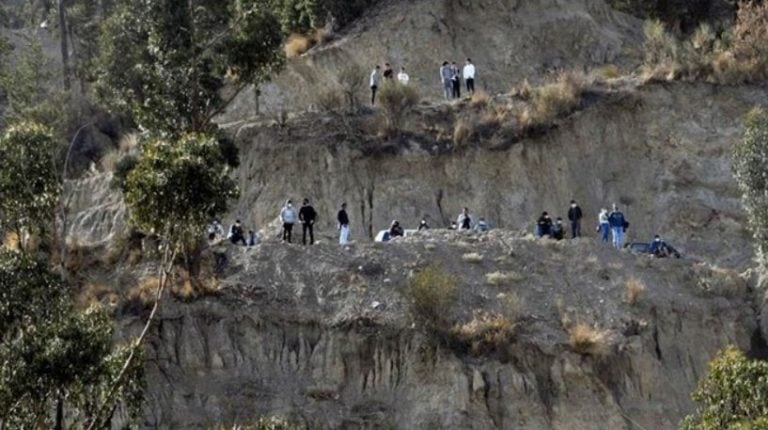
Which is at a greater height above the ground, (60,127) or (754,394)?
(60,127)

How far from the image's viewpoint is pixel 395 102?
3916 centimetres

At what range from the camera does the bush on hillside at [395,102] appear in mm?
38969

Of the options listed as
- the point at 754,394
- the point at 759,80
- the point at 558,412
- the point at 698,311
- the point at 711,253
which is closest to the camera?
the point at 754,394

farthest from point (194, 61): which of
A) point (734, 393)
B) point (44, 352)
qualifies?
point (734, 393)

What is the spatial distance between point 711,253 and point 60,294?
63.6 ft

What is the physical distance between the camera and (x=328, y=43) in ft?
146

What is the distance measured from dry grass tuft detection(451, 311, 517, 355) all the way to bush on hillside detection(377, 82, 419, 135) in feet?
35.6

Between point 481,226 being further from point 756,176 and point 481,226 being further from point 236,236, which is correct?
point 756,176

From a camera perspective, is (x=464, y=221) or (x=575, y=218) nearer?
(x=464, y=221)

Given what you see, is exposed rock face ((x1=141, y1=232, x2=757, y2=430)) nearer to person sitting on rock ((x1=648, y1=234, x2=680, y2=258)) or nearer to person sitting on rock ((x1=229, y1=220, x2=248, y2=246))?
person sitting on rock ((x1=648, y1=234, x2=680, y2=258))

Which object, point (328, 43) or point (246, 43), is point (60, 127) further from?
point (246, 43)

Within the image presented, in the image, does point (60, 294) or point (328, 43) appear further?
point (328, 43)

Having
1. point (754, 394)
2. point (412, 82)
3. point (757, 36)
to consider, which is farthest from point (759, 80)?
point (754, 394)

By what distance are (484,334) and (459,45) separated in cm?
1727
